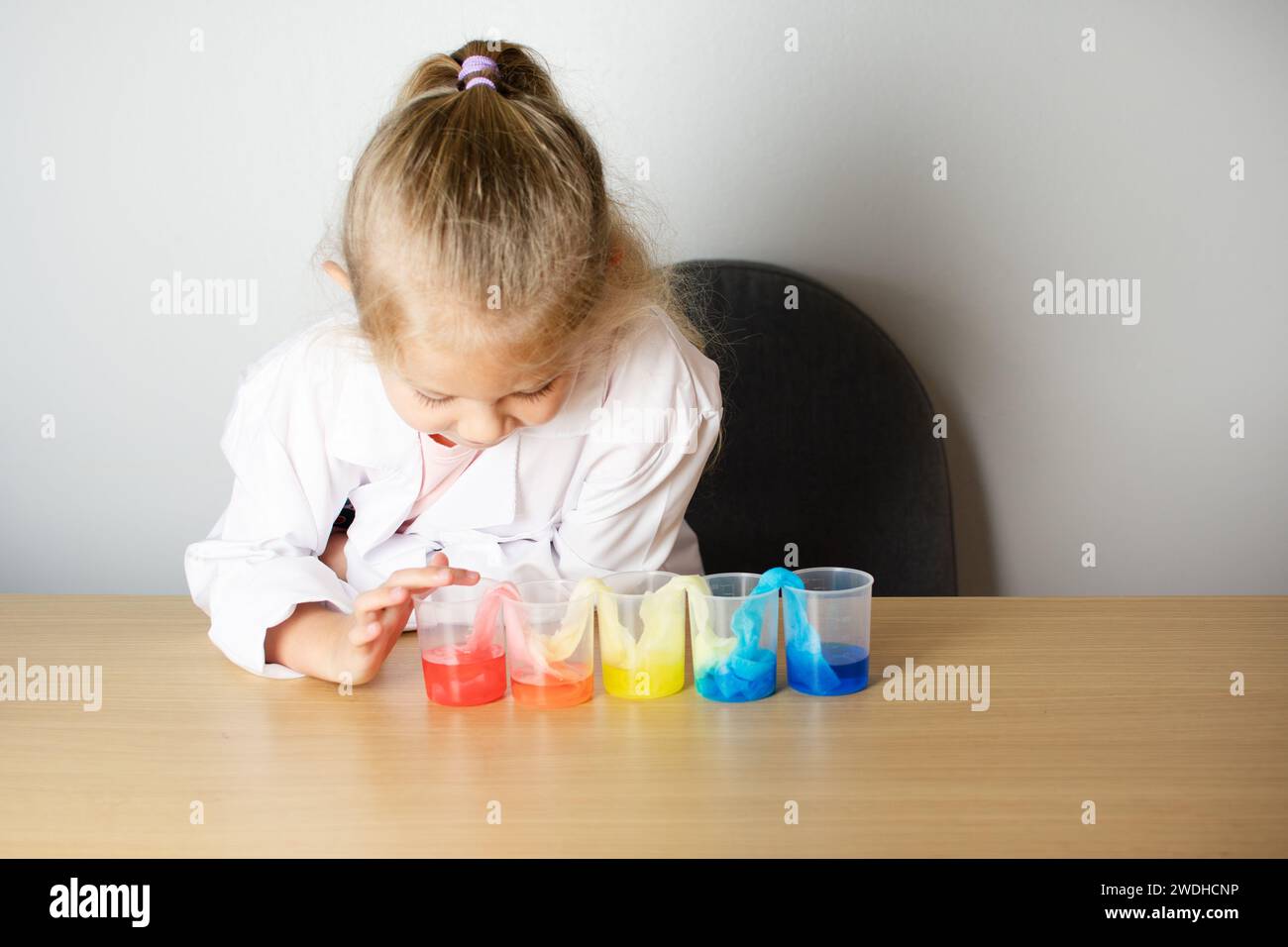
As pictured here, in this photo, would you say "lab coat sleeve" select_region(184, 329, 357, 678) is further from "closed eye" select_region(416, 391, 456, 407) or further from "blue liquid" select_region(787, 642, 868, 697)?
"blue liquid" select_region(787, 642, 868, 697)

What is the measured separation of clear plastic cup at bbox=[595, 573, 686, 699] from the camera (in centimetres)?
101

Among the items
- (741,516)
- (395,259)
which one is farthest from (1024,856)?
(741,516)

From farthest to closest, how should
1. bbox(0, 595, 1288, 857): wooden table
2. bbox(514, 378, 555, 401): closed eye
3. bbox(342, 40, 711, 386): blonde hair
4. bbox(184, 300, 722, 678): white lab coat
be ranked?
1. bbox(184, 300, 722, 678): white lab coat
2. bbox(514, 378, 555, 401): closed eye
3. bbox(342, 40, 711, 386): blonde hair
4. bbox(0, 595, 1288, 857): wooden table

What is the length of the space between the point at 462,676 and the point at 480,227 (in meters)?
0.39

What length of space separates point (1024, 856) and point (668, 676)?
1.15ft

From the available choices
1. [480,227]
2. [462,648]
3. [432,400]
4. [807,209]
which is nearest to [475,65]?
[480,227]

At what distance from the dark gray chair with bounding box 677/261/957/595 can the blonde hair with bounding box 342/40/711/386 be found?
0.69 metres

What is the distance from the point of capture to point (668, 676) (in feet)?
3.37

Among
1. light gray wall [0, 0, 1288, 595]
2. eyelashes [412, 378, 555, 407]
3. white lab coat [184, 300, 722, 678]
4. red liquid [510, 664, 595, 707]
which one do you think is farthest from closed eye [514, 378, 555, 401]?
light gray wall [0, 0, 1288, 595]

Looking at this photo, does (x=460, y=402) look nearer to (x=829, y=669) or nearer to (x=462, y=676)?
(x=462, y=676)

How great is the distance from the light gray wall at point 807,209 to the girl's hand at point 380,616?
86 centimetres

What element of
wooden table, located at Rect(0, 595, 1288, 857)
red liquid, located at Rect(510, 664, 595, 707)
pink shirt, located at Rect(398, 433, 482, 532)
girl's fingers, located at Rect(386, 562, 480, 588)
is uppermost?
pink shirt, located at Rect(398, 433, 482, 532)

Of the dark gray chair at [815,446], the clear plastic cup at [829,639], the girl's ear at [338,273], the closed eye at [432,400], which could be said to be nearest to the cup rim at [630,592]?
the clear plastic cup at [829,639]
